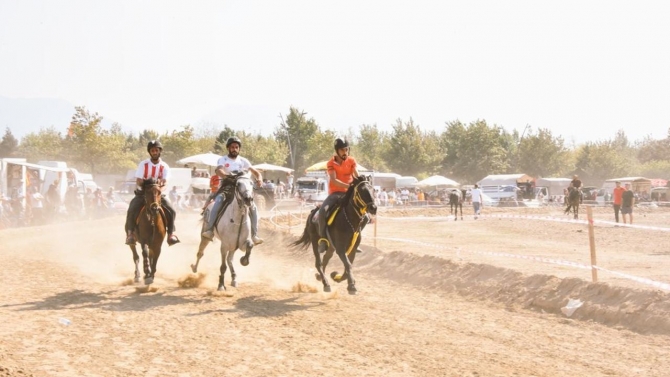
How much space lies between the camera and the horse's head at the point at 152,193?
1358 cm

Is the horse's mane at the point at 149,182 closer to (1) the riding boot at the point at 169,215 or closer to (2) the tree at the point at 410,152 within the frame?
(1) the riding boot at the point at 169,215

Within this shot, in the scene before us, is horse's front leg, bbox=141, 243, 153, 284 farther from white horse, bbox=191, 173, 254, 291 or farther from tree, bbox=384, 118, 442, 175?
tree, bbox=384, 118, 442, 175

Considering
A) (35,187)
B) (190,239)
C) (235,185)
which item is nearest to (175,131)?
(35,187)

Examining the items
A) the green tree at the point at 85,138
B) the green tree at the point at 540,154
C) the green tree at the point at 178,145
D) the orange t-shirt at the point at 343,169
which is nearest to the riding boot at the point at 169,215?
the orange t-shirt at the point at 343,169

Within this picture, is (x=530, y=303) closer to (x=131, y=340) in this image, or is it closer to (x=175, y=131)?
(x=131, y=340)

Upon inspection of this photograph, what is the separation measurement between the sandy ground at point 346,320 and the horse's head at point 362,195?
1731 millimetres

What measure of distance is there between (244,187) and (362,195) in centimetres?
227

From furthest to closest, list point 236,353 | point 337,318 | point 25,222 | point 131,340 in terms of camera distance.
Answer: point 25,222
point 337,318
point 131,340
point 236,353

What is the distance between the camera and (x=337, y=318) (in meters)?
10.8

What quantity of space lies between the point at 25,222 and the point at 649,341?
33.1 meters

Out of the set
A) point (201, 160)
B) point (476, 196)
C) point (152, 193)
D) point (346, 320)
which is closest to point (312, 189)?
point (201, 160)

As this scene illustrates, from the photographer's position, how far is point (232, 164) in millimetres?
13773

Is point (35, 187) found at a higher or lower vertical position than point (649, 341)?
higher

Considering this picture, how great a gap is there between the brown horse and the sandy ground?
69cm
